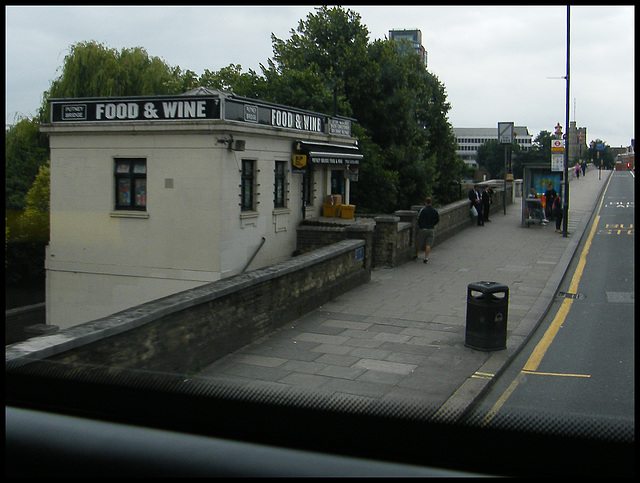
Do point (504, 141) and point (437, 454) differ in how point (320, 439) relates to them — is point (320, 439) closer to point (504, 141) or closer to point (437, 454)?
point (437, 454)

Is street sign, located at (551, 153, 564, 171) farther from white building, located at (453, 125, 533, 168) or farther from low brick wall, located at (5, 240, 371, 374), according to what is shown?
white building, located at (453, 125, 533, 168)

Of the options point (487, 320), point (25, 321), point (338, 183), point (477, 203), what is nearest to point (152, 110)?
point (25, 321)

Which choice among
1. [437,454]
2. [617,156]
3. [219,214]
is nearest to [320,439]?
[437,454]

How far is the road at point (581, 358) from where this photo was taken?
748 cm

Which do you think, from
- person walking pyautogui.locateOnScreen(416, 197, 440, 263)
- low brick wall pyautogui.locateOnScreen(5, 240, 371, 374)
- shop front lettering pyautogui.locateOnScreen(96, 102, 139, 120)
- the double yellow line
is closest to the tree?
person walking pyautogui.locateOnScreen(416, 197, 440, 263)

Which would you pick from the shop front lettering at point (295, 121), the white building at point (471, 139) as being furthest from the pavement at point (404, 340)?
the white building at point (471, 139)

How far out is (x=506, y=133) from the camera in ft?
98.7

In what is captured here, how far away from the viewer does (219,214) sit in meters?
17.0

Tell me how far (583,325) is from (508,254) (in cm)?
805

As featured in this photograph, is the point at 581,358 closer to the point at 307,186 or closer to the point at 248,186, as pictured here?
the point at 248,186

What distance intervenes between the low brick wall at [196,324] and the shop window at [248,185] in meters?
5.54

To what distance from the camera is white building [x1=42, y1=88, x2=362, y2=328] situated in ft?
56.2

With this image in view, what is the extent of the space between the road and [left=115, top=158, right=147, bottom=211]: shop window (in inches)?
421

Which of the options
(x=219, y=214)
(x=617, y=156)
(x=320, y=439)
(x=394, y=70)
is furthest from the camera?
(x=617, y=156)
